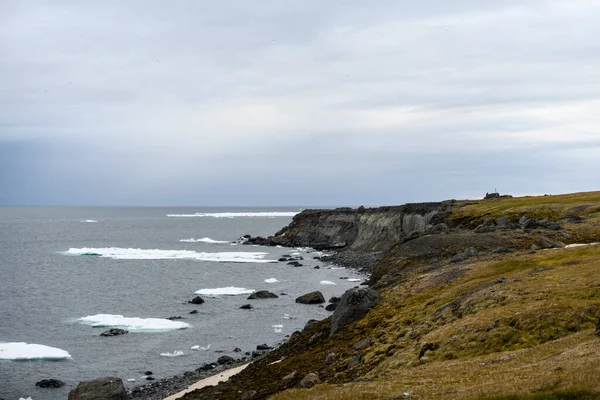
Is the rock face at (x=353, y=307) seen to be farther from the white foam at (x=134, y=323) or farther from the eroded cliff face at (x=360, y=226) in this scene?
the eroded cliff face at (x=360, y=226)

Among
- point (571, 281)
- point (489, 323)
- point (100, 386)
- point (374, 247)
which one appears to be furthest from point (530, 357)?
point (374, 247)

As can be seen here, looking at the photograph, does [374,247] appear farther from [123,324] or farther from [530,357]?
[530,357]

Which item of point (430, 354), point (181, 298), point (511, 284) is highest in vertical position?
point (511, 284)

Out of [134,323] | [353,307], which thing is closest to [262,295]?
[134,323]

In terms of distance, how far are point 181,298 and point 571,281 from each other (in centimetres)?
5795

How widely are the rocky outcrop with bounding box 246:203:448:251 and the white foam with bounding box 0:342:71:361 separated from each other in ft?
222

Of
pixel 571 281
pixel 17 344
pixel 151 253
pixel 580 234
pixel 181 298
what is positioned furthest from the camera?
pixel 151 253

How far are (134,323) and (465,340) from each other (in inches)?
1719

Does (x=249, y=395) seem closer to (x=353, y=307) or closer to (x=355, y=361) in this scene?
(x=355, y=361)

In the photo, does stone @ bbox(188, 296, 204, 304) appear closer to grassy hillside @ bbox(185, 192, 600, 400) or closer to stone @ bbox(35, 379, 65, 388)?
stone @ bbox(35, 379, 65, 388)

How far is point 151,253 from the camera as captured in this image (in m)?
147

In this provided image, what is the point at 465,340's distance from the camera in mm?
25578

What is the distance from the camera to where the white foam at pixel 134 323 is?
192ft

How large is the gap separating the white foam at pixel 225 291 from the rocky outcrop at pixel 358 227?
3741 centimetres
